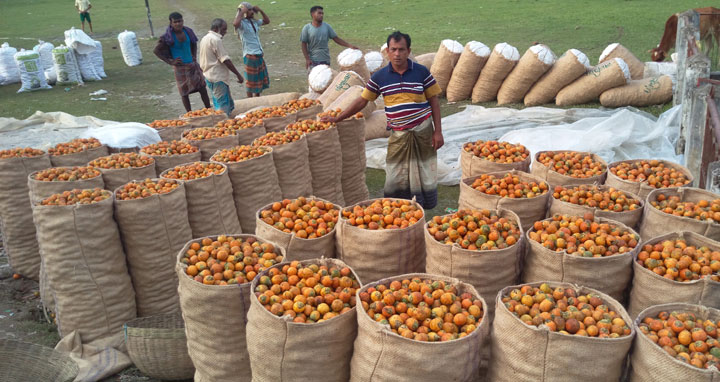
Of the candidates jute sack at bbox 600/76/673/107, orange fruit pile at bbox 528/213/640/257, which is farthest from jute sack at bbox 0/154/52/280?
jute sack at bbox 600/76/673/107

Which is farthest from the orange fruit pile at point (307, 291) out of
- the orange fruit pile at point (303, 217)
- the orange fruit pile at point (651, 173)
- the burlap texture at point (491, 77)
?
the burlap texture at point (491, 77)

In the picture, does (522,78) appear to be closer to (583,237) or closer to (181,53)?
(181,53)

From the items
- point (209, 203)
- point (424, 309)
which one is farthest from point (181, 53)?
point (424, 309)

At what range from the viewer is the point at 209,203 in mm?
4414

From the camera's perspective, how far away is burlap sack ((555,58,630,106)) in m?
8.73

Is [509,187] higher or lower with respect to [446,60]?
lower

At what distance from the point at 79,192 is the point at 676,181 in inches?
173

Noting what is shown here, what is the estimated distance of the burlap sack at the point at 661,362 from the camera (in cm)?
211

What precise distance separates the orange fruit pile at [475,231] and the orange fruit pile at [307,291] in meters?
0.62

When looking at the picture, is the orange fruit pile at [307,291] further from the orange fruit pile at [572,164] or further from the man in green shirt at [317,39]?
the man in green shirt at [317,39]

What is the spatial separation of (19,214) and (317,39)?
5806 millimetres

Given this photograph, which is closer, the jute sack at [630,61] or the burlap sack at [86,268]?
the burlap sack at [86,268]

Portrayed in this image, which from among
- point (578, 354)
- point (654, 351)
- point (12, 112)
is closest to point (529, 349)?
point (578, 354)

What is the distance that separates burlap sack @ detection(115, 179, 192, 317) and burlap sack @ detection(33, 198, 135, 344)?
0.07 m
